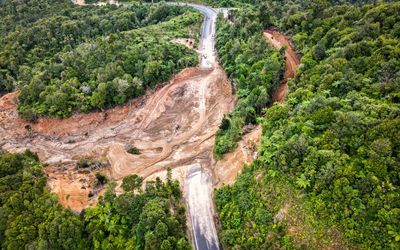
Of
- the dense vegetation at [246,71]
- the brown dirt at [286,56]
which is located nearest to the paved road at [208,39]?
the dense vegetation at [246,71]

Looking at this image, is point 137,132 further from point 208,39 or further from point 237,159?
point 208,39

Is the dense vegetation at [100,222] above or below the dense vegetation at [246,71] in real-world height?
below

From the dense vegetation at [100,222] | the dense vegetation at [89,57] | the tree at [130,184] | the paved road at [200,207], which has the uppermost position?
the dense vegetation at [89,57]

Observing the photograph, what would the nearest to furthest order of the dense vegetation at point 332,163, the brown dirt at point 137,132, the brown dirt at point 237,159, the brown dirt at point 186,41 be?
the dense vegetation at point 332,163
the brown dirt at point 237,159
the brown dirt at point 137,132
the brown dirt at point 186,41

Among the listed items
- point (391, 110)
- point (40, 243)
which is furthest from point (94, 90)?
point (391, 110)

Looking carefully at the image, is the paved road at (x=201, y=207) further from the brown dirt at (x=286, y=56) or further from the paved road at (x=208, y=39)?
the paved road at (x=208, y=39)

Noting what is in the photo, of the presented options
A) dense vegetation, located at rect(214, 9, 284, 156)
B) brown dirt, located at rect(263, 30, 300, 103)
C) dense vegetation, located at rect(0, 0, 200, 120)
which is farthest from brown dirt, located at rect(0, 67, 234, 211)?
brown dirt, located at rect(263, 30, 300, 103)

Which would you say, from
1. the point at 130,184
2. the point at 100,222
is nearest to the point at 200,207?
the point at 130,184
